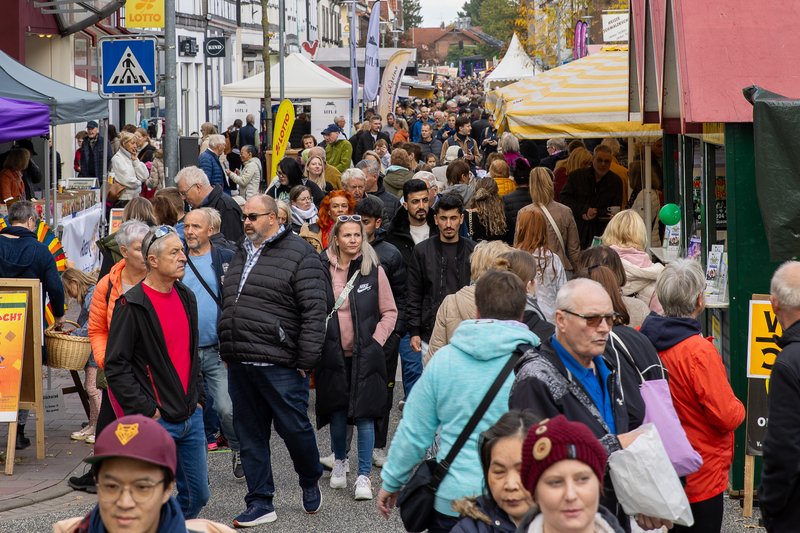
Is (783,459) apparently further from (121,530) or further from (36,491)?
(36,491)

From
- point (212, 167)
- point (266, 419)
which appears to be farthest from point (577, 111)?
point (212, 167)

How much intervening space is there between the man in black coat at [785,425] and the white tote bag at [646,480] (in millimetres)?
787

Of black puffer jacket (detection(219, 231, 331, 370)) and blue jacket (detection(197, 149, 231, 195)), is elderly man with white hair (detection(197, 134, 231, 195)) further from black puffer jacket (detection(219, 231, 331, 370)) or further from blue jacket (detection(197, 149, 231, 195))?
black puffer jacket (detection(219, 231, 331, 370))

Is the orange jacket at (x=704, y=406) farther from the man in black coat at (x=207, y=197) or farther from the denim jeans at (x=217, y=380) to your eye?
the man in black coat at (x=207, y=197)

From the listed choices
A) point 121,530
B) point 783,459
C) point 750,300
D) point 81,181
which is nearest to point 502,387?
point 783,459

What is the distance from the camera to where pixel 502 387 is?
15.3 ft

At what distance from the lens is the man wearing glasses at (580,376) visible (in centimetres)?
435

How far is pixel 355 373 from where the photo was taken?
315 inches

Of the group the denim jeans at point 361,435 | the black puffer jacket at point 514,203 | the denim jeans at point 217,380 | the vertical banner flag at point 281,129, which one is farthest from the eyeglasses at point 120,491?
the vertical banner flag at point 281,129

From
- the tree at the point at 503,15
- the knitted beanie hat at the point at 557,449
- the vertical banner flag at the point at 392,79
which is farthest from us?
the tree at the point at 503,15

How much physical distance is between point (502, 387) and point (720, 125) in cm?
411

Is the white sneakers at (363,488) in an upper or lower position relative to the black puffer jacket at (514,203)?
lower

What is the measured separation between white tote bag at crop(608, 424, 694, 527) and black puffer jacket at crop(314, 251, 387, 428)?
3.86 m

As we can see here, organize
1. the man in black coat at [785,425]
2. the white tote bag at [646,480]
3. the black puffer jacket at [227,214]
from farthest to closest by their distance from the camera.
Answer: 1. the black puffer jacket at [227,214]
2. the man in black coat at [785,425]
3. the white tote bag at [646,480]
